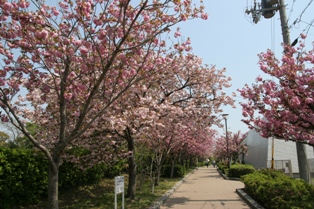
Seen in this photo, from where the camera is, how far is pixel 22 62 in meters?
6.23

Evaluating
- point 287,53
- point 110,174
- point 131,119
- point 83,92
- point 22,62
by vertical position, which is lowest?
point 110,174

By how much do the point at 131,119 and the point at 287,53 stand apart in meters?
4.75

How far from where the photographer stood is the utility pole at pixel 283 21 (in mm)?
9023

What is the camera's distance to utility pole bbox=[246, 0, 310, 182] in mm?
9023

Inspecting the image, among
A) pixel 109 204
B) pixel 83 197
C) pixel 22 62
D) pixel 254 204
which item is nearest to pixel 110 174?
pixel 83 197

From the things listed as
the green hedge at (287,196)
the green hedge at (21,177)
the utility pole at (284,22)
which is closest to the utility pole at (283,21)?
the utility pole at (284,22)

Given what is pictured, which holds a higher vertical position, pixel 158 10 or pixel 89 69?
pixel 158 10

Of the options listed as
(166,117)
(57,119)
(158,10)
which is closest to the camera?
(158,10)

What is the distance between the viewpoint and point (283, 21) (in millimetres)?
9773

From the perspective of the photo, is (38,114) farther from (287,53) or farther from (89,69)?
(287,53)

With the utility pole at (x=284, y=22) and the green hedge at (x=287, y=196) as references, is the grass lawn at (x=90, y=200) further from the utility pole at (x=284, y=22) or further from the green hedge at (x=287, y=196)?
the utility pole at (x=284, y=22)

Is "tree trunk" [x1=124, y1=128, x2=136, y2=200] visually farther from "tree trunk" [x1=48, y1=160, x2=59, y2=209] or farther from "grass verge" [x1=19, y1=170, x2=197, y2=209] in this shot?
"tree trunk" [x1=48, y1=160, x2=59, y2=209]

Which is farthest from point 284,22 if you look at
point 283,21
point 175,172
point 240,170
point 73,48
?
point 175,172

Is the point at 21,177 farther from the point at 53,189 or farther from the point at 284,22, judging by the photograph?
the point at 284,22
